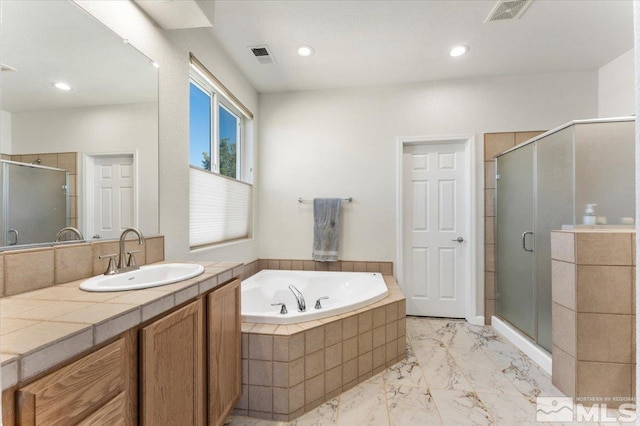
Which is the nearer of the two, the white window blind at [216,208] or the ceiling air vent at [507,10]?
the ceiling air vent at [507,10]

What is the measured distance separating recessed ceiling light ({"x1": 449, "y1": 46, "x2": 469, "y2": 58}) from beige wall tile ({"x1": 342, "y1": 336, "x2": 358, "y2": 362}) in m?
2.40

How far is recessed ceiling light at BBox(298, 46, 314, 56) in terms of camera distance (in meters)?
2.37

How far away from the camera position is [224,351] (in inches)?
54.2

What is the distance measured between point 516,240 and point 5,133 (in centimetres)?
321

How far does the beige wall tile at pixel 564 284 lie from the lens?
5.60 ft

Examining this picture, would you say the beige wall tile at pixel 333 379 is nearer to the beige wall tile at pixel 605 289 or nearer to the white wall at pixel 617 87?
the beige wall tile at pixel 605 289

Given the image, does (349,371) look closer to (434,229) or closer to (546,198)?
(434,229)

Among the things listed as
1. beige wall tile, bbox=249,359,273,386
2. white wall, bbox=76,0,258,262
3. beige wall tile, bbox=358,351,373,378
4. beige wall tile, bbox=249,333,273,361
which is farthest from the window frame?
beige wall tile, bbox=358,351,373,378

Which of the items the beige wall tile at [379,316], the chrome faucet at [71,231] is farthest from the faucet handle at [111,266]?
the beige wall tile at [379,316]

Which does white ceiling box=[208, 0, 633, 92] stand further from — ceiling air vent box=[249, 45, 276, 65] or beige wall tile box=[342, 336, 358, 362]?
beige wall tile box=[342, 336, 358, 362]

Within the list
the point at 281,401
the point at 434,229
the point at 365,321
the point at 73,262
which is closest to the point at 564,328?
the point at 365,321

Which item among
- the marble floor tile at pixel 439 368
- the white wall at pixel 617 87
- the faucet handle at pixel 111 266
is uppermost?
the white wall at pixel 617 87

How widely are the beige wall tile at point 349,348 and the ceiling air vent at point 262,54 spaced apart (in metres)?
2.29

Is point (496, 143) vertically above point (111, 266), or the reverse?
point (496, 143)
